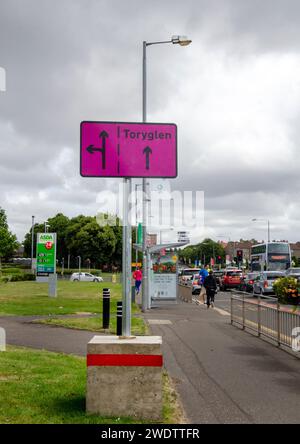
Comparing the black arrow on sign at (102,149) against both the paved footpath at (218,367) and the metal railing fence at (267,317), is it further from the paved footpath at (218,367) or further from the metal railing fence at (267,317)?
the metal railing fence at (267,317)

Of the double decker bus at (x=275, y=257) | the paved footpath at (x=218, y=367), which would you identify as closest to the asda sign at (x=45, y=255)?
the paved footpath at (x=218, y=367)

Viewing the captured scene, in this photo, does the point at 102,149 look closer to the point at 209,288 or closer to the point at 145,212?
the point at 145,212

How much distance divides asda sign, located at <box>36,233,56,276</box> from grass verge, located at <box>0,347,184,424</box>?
2145cm

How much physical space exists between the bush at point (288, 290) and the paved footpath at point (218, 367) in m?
1.10

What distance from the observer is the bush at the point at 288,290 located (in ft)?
33.5

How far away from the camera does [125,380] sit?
5.90m

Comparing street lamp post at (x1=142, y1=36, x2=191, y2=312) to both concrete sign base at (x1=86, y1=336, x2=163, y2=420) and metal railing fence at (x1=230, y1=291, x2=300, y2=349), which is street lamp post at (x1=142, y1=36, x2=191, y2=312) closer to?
metal railing fence at (x1=230, y1=291, x2=300, y2=349)

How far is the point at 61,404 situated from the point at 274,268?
4213 cm

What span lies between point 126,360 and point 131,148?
236 centimetres

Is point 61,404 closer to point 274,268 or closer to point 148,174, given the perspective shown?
point 148,174

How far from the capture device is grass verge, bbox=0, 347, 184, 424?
594 cm

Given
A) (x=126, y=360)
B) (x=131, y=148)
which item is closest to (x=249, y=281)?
(x=131, y=148)

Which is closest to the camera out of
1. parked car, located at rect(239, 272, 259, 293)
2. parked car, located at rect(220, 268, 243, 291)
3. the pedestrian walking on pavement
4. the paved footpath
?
the paved footpath

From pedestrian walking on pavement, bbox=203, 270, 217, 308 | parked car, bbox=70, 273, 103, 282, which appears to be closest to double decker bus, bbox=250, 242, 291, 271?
pedestrian walking on pavement, bbox=203, 270, 217, 308
